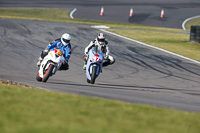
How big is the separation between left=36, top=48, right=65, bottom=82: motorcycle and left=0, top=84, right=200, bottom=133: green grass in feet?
12.2

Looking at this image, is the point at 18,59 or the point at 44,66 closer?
the point at 44,66

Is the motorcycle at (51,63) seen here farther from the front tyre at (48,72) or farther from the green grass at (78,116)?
the green grass at (78,116)

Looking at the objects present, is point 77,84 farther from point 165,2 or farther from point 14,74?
point 165,2

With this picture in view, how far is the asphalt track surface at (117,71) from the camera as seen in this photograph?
1083 centimetres

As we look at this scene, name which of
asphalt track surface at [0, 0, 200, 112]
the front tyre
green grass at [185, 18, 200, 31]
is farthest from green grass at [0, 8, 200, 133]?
green grass at [185, 18, 200, 31]

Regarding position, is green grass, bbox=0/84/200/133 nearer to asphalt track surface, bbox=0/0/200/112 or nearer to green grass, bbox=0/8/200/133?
green grass, bbox=0/8/200/133

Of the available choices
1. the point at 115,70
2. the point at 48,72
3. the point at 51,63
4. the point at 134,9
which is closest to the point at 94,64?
the point at 51,63

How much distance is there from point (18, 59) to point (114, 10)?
21980mm

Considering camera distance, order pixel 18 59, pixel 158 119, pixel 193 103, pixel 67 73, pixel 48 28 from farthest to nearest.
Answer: pixel 48 28 < pixel 18 59 < pixel 67 73 < pixel 193 103 < pixel 158 119

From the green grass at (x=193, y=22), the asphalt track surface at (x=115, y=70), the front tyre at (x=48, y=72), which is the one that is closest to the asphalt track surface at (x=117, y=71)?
the asphalt track surface at (x=115, y=70)

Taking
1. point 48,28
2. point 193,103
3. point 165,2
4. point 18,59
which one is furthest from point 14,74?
point 165,2

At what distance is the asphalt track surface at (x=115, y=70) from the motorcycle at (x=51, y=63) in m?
0.30

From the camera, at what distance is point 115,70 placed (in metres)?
15.9

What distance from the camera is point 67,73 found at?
582 inches
